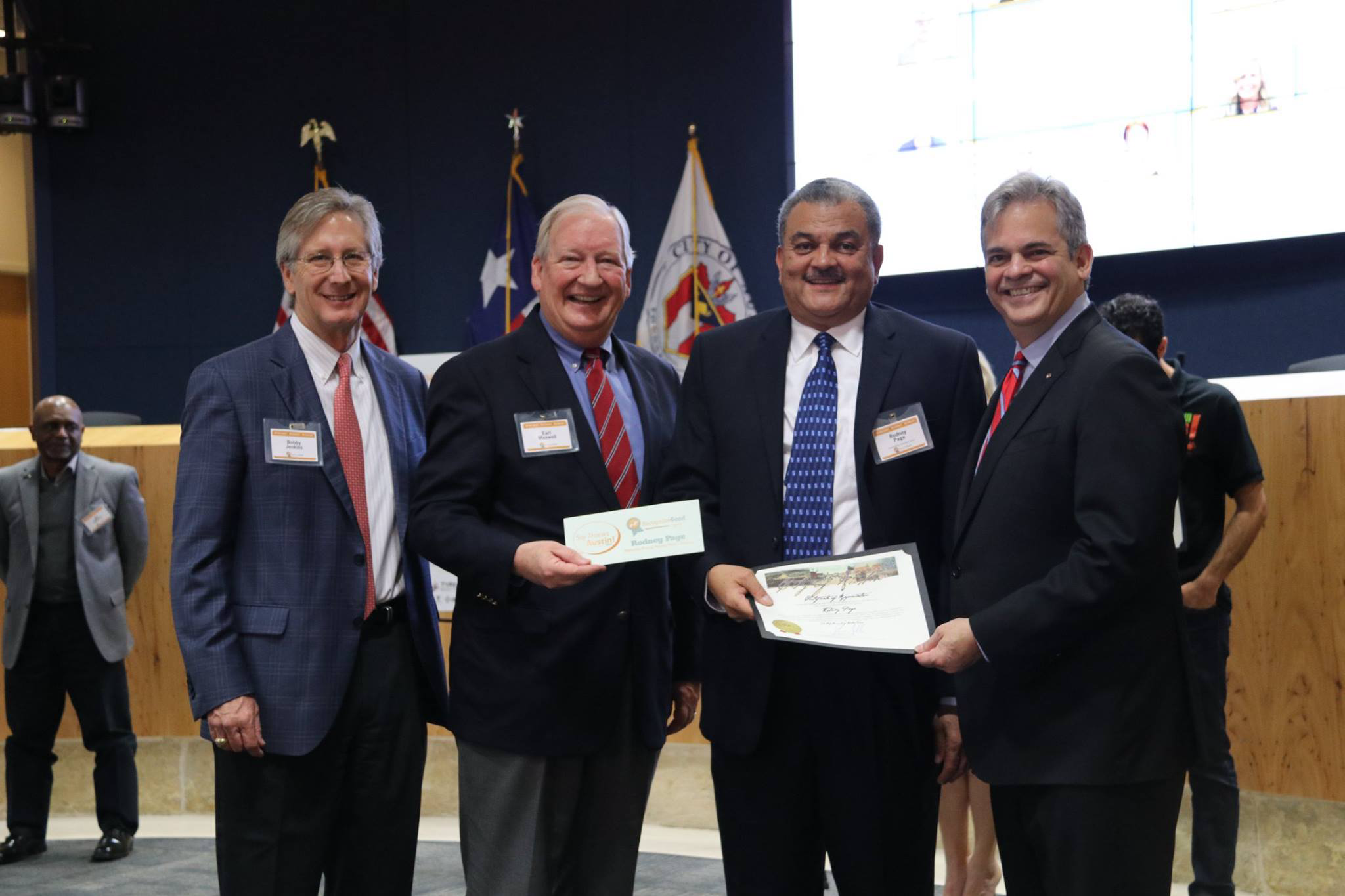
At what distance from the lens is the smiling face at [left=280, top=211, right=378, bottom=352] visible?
104 inches

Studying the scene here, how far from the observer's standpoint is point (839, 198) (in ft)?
7.91

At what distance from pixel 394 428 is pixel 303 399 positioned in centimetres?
21

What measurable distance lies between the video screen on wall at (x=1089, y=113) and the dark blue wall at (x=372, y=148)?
623mm

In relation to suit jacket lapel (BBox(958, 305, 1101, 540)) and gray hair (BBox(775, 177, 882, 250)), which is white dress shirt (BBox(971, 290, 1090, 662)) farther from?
gray hair (BBox(775, 177, 882, 250))

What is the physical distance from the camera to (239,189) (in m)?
9.06

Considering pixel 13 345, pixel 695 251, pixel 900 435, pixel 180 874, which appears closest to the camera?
pixel 900 435

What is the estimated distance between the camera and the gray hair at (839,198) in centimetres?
241

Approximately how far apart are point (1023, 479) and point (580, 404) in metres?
0.93

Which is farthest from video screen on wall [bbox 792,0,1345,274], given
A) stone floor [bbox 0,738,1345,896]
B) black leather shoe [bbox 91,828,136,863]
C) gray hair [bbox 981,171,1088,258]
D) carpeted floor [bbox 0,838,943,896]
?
black leather shoe [bbox 91,828,136,863]

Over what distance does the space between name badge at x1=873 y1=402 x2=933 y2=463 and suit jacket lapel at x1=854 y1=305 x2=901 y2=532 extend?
0.7 inches

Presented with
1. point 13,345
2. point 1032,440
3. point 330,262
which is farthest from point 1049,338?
point 13,345

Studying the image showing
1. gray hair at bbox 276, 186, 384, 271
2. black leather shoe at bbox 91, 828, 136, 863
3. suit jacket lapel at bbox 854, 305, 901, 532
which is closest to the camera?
suit jacket lapel at bbox 854, 305, 901, 532

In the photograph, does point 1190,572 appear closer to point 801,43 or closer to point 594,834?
point 594,834

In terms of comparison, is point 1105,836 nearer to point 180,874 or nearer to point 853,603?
point 853,603
